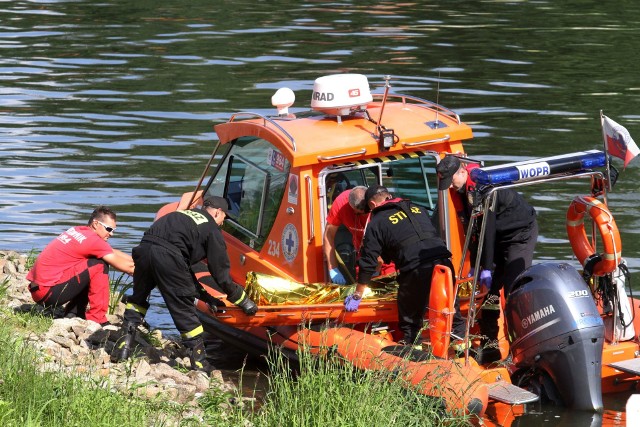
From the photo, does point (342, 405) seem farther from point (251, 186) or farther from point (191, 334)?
point (251, 186)

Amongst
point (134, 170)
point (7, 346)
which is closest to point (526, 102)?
point (134, 170)

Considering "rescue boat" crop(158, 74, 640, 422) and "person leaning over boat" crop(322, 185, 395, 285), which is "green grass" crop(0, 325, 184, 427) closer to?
"rescue boat" crop(158, 74, 640, 422)

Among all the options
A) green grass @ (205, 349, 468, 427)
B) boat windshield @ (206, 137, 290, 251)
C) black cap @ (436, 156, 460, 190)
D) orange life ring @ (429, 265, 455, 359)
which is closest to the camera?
green grass @ (205, 349, 468, 427)

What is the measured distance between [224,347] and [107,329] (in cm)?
172

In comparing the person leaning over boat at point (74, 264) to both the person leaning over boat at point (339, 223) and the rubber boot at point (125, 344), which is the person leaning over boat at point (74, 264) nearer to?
the rubber boot at point (125, 344)

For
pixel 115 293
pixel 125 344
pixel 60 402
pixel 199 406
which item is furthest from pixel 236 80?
pixel 60 402

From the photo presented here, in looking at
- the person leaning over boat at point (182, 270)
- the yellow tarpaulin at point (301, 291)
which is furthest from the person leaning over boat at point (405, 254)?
the person leaning over boat at point (182, 270)

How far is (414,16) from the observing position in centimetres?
3155

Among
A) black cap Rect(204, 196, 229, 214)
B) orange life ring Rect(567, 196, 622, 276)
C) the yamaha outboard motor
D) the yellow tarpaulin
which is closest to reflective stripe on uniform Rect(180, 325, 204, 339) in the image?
the yellow tarpaulin

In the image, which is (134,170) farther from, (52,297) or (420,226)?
(420,226)

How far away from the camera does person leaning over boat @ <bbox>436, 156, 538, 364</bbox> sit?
33.8ft

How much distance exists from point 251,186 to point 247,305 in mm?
1630

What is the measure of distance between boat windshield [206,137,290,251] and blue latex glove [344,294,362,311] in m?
1.37

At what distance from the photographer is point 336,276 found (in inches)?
422
